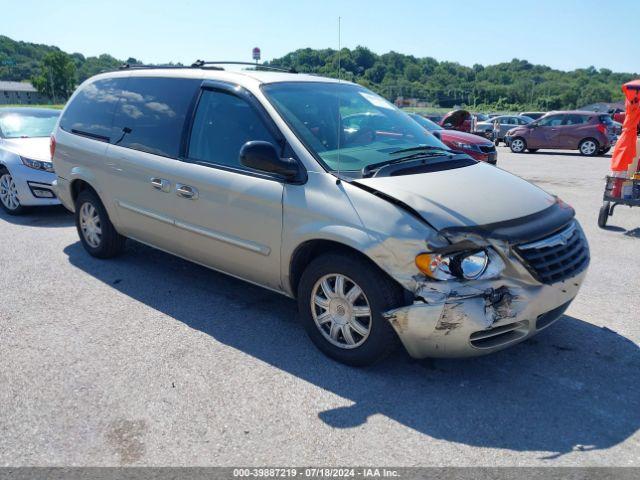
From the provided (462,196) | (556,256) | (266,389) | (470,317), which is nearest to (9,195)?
(266,389)

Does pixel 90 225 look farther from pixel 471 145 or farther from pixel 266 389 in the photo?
pixel 471 145

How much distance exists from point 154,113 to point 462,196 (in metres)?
2.82

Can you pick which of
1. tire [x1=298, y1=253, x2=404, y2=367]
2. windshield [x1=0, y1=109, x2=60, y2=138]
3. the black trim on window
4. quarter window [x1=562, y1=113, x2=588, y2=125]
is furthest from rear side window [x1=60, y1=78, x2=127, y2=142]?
quarter window [x1=562, y1=113, x2=588, y2=125]

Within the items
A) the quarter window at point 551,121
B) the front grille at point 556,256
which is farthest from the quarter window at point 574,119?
the front grille at point 556,256

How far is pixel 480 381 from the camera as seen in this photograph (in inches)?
134

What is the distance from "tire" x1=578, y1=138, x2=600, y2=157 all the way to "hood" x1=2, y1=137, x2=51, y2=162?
1876cm

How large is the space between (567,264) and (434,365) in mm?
1060

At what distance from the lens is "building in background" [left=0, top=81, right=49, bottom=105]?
108875 mm

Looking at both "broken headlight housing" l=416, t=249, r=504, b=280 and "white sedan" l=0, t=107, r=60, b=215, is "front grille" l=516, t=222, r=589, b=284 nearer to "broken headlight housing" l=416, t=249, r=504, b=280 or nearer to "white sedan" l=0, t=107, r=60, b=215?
"broken headlight housing" l=416, t=249, r=504, b=280

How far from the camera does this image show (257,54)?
24.0 ft

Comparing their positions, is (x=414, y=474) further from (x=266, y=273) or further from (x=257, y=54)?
(x=257, y=54)

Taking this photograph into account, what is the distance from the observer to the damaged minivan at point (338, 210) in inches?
122

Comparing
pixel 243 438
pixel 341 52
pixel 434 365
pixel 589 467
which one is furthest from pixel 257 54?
pixel 589 467

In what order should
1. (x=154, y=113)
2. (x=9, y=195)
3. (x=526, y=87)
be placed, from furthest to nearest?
(x=526, y=87) → (x=9, y=195) → (x=154, y=113)
